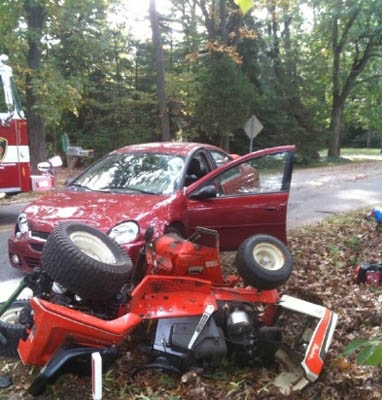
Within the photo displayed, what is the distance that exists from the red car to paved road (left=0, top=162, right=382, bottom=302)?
3.12 ft

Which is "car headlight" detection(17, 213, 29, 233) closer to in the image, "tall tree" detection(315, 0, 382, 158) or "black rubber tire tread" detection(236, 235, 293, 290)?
"black rubber tire tread" detection(236, 235, 293, 290)

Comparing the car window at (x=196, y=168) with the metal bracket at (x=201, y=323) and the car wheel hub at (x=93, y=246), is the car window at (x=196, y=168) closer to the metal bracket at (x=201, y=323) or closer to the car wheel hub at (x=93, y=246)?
the car wheel hub at (x=93, y=246)

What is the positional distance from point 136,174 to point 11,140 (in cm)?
413

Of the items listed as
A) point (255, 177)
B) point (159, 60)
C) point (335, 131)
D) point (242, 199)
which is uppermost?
point (159, 60)

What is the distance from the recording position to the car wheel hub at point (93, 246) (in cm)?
382

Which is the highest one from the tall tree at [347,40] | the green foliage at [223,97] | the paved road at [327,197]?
the tall tree at [347,40]

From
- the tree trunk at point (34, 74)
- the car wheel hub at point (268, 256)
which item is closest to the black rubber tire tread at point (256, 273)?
the car wheel hub at point (268, 256)

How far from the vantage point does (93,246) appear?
12.9 feet

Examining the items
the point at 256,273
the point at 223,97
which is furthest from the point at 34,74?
the point at 256,273

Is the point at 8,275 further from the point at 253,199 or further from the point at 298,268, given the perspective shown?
the point at 298,268

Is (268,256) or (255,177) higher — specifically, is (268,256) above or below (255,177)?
below

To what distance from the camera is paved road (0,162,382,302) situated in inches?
248

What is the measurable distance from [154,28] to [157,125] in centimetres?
881

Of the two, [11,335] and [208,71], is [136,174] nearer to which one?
[11,335]
